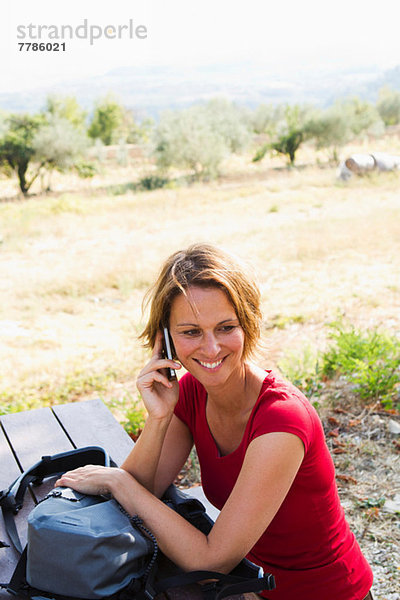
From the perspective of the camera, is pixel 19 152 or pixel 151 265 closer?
pixel 151 265

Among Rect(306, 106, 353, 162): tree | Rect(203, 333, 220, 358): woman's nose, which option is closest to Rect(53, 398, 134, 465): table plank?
Rect(203, 333, 220, 358): woman's nose

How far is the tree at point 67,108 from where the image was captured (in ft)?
125

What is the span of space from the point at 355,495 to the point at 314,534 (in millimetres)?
1638

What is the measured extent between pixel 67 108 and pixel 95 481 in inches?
1816

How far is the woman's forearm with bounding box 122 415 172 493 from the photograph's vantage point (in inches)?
64.9

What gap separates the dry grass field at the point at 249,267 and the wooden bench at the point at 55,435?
61cm

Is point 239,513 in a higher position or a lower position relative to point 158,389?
lower

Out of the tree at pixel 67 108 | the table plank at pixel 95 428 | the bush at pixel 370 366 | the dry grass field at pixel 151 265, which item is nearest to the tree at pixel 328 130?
the dry grass field at pixel 151 265

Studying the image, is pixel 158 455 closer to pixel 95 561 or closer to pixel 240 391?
pixel 240 391

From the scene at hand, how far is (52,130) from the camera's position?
71.0 feet

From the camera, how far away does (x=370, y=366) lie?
13.5 ft

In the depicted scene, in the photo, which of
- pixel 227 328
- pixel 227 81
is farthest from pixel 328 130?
pixel 227 81

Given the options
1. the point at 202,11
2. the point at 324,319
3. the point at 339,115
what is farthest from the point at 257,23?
the point at 324,319

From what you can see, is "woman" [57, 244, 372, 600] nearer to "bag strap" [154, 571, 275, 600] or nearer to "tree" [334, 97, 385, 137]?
"bag strap" [154, 571, 275, 600]
